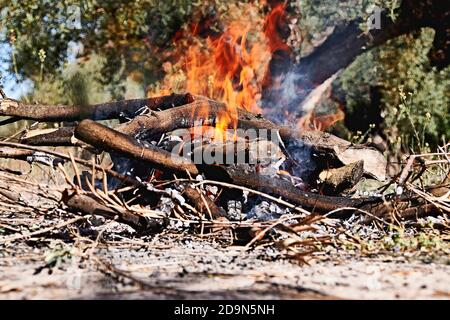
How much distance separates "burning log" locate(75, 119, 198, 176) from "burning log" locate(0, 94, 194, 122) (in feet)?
2.52

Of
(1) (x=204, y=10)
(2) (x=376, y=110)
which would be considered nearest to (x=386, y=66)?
(2) (x=376, y=110)

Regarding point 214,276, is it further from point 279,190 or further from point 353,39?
point 353,39

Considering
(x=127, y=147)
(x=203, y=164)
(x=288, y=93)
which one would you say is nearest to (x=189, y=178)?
(x=203, y=164)

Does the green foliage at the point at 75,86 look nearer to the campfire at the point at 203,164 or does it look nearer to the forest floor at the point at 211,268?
the campfire at the point at 203,164

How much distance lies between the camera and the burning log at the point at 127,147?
272 cm

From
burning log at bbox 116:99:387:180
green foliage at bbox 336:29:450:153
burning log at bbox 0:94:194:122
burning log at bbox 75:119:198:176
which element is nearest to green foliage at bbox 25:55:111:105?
green foliage at bbox 336:29:450:153

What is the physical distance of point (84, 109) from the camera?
3576 millimetres

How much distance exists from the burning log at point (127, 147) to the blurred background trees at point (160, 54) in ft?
18.3

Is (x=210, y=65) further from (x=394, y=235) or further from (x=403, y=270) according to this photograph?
(x=403, y=270)

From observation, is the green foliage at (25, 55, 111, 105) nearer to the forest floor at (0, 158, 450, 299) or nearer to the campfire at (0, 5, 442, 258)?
the campfire at (0, 5, 442, 258)

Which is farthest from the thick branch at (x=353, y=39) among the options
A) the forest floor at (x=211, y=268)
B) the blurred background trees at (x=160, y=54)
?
the forest floor at (x=211, y=268)

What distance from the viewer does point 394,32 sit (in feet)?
28.8

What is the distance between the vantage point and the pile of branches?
2578 mm

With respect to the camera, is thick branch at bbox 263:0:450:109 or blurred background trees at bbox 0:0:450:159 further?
thick branch at bbox 263:0:450:109
